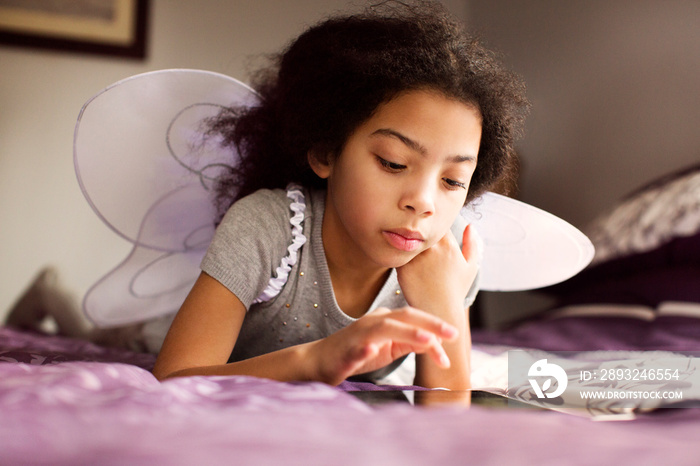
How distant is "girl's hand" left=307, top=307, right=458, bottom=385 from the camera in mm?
558

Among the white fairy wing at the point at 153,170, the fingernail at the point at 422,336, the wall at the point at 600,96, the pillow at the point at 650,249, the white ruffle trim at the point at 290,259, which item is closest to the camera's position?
the fingernail at the point at 422,336

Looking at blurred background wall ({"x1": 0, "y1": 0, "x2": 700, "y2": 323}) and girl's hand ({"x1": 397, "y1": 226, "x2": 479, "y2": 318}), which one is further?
blurred background wall ({"x1": 0, "y1": 0, "x2": 700, "y2": 323})

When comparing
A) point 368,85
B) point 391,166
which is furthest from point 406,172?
point 368,85

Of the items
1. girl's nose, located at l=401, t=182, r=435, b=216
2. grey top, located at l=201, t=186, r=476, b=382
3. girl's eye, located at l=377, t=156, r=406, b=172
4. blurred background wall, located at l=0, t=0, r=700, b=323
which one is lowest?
grey top, located at l=201, t=186, r=476, b=382

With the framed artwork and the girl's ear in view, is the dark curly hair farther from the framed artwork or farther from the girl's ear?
the framed artwork

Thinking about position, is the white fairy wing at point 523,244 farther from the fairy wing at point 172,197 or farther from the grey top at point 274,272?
the grey top at point 274,272

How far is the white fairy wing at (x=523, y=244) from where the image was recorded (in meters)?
1.01

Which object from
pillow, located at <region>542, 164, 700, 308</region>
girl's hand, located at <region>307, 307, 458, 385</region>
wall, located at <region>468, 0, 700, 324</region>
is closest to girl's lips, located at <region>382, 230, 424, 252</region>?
girl's hand, located at <region>307, 307, 458, 385</region>

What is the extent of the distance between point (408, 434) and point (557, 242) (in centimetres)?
73

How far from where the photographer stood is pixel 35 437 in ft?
1.17

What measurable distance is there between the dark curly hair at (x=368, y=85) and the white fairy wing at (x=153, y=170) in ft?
0.30

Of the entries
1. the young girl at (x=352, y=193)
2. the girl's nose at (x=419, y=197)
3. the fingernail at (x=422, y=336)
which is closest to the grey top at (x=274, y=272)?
the young girl at (x=352, y=193)

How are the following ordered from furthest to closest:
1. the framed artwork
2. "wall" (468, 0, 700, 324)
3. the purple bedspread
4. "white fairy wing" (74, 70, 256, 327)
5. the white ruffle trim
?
the framed artwork < "wall" (468, 0, 700, 324) < "white fairy wing" (74, 70, 256, 327) < the white ruffle trim < the purple bedspread

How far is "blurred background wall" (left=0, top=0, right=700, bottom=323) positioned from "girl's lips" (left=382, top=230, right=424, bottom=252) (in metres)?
1.55
